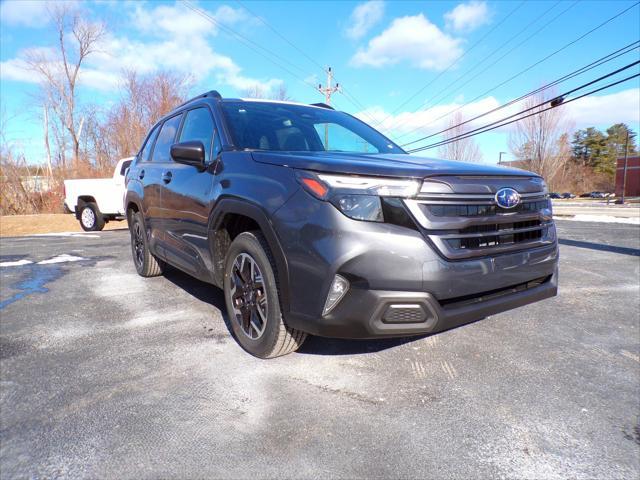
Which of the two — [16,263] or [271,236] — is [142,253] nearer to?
[16,263]

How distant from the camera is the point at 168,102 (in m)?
28.6

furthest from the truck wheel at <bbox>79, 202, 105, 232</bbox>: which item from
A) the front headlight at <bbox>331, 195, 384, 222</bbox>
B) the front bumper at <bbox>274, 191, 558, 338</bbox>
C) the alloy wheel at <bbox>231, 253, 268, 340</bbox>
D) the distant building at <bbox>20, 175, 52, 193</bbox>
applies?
the distant building at <bbox>20, 175, 52, 193</bbox>

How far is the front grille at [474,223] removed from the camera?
2105mm

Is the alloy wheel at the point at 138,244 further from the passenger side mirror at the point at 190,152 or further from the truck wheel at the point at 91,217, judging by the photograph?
the truck wheel at the point at 91,217

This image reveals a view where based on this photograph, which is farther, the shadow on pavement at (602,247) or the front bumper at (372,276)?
the shadow on pavement at (602,247)

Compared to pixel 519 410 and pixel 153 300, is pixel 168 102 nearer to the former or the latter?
pixel 153 300

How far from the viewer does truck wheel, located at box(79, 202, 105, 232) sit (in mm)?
11711

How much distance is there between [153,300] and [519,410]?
3.47 m

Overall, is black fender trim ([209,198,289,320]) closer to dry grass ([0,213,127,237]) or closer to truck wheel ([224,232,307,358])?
truck wheel ([224,232,307,358])

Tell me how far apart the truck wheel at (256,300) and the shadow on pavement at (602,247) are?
23.0 feet

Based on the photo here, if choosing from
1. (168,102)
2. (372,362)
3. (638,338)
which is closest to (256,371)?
(372,362)

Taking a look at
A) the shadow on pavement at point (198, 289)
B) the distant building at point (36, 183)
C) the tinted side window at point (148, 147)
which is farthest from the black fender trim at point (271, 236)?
the distant building at point (36, 183)

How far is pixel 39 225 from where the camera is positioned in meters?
15.4

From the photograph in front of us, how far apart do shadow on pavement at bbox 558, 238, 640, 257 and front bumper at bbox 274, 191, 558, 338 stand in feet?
21.3
